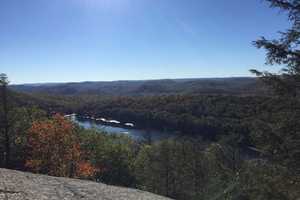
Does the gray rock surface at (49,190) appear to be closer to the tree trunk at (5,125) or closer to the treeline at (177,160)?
the treeline at (177,160)

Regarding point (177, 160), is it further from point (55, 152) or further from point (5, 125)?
point (5, 125)

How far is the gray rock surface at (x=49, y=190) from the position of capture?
18.6 meters

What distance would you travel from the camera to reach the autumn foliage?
4891 centimetres

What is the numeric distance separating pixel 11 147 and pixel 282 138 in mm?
41004

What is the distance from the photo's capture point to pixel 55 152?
164 feet

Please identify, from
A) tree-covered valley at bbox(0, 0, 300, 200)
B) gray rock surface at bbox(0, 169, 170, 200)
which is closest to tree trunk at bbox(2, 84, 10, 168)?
tree-covered valley at bbox(0, 0, 300, 200)

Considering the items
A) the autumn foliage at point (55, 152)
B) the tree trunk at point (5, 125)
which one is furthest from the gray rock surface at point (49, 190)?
the autumn foliage at point (55, 152)

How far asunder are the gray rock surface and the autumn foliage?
24.2m

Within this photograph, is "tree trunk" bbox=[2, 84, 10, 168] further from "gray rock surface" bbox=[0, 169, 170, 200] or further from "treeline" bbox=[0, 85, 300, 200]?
"gray rock surface" bbox=[0, 169, 170, 200]

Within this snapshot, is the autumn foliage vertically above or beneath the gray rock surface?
beneath

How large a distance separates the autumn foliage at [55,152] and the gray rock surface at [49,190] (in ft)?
79.3

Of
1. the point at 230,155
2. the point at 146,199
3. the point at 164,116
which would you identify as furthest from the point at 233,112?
the point at 146,199

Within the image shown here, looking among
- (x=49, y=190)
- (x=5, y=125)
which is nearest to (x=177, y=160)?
(x=5, y=125)

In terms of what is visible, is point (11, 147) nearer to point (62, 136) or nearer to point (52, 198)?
point (62, 136)
